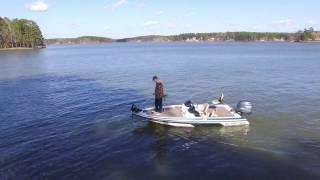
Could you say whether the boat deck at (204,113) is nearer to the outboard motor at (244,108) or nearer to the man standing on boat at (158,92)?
the man standing on boat at (158,92)

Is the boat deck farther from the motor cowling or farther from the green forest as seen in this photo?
the green forest

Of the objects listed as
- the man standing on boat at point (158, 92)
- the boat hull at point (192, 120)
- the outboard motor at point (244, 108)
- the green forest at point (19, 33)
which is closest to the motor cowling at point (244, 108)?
the outboard motor at point (244, 108)

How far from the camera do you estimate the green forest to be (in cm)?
15750

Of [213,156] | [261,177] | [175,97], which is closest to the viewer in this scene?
[261,177]

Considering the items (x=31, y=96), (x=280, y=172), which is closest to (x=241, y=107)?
(x=280, y=172)

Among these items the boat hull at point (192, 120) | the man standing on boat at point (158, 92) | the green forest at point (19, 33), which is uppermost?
the green forest at point (19, 33)

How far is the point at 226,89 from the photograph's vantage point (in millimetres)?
39812

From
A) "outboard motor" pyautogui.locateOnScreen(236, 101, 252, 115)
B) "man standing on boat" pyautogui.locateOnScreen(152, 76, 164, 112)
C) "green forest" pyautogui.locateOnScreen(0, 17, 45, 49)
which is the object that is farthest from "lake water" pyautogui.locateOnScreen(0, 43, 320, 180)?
"green forest" pyautogui.locateOnScreen(0, 17, 45, 49)

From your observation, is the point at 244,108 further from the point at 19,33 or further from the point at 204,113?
the point at 19,33

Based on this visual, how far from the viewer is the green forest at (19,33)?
158 metres

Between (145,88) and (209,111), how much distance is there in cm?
1739

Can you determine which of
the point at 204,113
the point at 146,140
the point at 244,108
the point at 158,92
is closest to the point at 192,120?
the point at 204,113

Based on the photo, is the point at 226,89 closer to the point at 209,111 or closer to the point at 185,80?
the point at 185,80

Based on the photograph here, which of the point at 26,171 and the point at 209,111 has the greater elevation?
the point at 209,111
